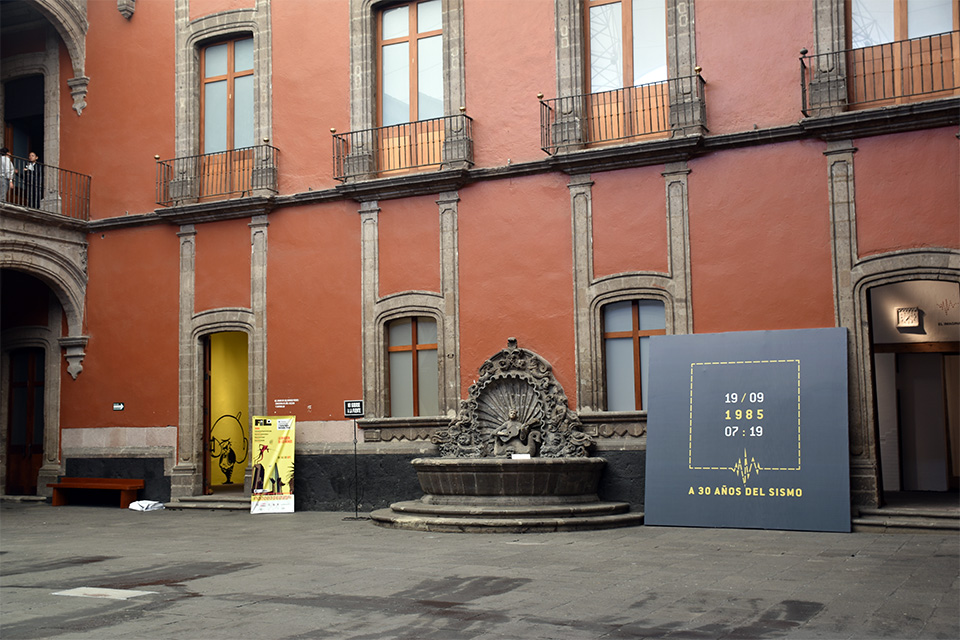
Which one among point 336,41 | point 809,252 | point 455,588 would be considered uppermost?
point 336,41

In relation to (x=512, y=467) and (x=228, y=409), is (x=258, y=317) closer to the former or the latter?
(x=228, y=409)

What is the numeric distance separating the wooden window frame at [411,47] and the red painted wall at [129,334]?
440 cm

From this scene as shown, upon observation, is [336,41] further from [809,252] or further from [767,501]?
[767,501]

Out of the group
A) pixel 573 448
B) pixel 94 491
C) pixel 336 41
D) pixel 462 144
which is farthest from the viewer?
pixel 94 491

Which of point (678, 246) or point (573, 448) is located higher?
point (678, 246)

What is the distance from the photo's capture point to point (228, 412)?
59.2 ft

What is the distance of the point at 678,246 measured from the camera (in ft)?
42.6

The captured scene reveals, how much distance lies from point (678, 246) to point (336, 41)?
649 centimetres

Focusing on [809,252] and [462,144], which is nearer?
[809,252]

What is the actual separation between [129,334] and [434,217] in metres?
6.03

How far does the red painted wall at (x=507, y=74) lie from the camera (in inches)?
553

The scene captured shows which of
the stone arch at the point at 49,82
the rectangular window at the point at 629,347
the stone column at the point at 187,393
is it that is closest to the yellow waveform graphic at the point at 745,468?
the rectangular window at the point at 629,347

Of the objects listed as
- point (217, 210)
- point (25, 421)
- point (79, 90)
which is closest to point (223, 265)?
point (217, 210)

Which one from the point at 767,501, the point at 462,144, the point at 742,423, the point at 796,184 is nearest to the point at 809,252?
the point at 796,184
